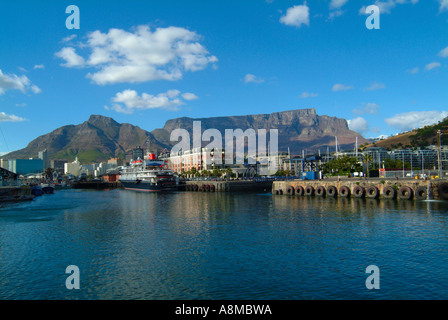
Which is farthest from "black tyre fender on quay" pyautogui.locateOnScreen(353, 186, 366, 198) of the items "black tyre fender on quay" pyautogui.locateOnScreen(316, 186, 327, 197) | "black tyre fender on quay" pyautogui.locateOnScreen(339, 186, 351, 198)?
"black tyre fender on quay" pyautogui.locateOnScreen(316, 186, 327, 197)

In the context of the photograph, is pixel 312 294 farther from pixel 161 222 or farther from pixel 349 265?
pixel 161 222

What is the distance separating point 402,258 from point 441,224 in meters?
17.3

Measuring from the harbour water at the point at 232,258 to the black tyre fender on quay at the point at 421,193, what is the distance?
67.6ft

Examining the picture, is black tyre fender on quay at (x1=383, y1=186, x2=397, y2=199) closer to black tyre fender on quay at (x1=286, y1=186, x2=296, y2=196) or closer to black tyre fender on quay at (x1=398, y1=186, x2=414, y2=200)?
black tyre fender on quay at (x1=398, y1=186, x2=414, y2=200)

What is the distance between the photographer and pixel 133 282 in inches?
850

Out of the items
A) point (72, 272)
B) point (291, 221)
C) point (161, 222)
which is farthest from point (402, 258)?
point (161, 222)

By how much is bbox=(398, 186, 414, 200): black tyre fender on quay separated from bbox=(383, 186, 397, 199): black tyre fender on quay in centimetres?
101

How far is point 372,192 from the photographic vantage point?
231ft

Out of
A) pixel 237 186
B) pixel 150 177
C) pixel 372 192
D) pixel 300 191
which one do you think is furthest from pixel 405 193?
pixel 150 177

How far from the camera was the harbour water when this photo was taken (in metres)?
20.0

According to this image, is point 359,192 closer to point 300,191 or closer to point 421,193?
point 421,193

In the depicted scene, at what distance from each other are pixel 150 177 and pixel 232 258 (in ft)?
372

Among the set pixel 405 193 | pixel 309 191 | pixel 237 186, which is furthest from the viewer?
pixel 237 186

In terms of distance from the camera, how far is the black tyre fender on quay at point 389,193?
6706 centimetres
